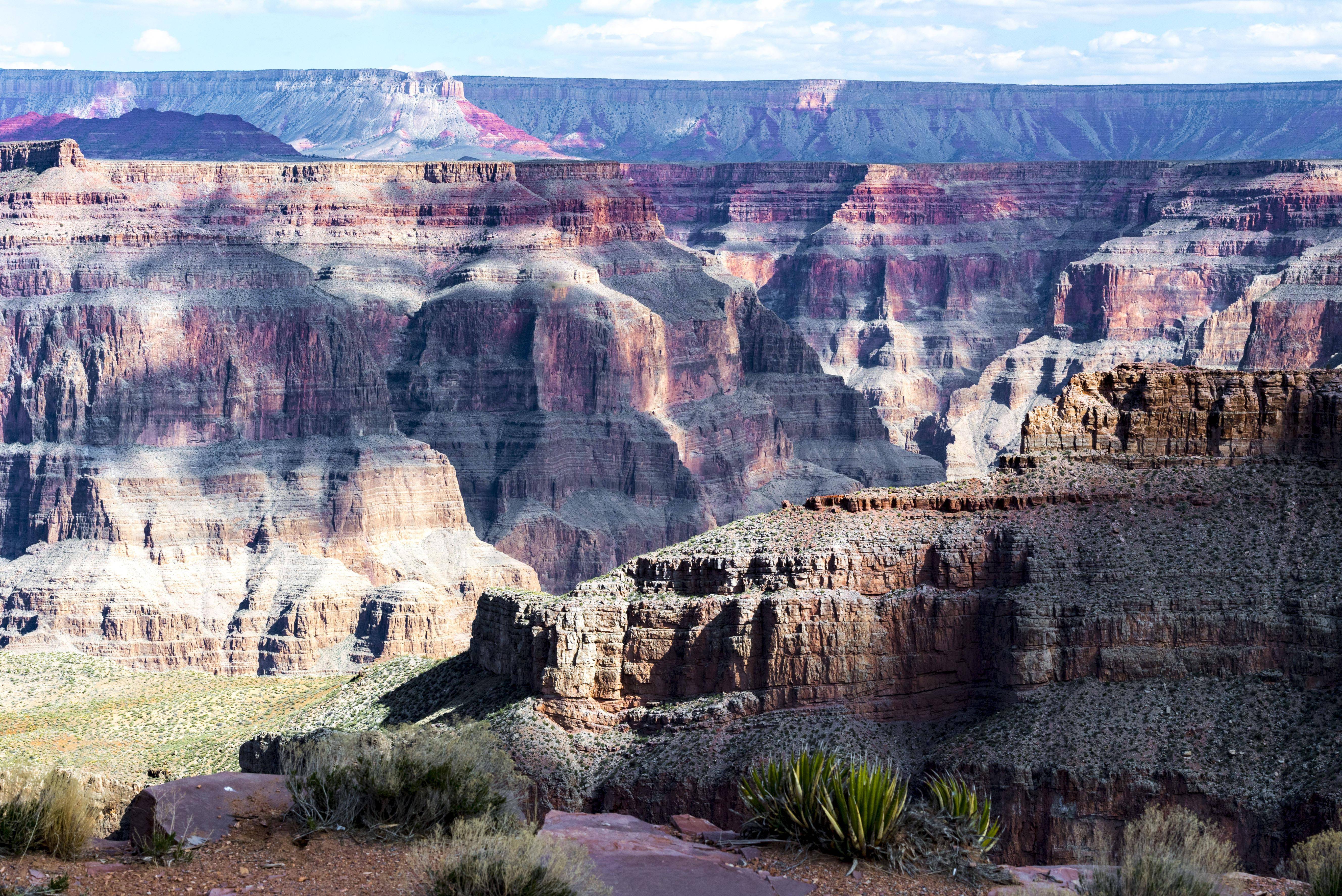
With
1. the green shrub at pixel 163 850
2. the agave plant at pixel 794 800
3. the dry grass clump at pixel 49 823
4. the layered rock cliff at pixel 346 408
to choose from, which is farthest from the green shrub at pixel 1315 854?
the layered rock cliff at pixel 346 408

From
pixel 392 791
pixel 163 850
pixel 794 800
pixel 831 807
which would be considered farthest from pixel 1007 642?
pixel 163 850

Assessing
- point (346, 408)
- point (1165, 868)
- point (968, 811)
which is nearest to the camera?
point (1165, 868)

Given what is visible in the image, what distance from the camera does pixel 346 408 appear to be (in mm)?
128000

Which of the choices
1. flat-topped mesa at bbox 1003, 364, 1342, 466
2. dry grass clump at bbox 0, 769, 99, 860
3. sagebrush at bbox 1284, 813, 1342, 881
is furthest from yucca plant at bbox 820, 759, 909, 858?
flat-topped mesa at bbox 1003, 364, 1342, 466

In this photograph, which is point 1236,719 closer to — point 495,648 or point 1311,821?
point 1311,821

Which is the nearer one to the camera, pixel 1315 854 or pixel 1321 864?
pixel 1321 864

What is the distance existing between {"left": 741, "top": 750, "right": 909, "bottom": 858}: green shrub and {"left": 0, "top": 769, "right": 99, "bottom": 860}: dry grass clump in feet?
37.4

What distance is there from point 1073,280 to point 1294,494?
13191 centimetres

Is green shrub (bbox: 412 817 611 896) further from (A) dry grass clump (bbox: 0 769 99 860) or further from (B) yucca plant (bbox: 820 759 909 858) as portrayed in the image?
(A) dry grass clump (bbox: 0 769 99 860)

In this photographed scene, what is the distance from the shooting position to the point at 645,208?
530ft

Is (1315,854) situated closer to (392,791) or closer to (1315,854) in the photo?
(1315,854)

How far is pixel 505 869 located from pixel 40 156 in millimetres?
119878

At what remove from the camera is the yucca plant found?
3266 cm

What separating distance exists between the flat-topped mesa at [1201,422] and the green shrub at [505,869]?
32.9 m
